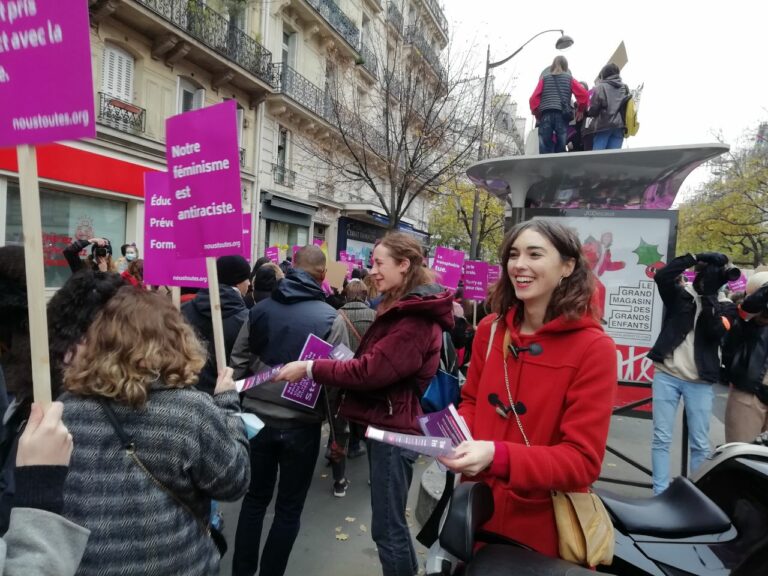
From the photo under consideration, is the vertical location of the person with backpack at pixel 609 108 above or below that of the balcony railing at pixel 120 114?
below

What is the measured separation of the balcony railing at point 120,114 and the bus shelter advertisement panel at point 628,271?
11149mm

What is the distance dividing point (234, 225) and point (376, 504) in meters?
1.56

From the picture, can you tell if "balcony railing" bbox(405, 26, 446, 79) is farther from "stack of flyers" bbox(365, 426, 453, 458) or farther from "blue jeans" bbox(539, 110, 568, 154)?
"stack of flyers" bbox(365, 426, 453, 458)

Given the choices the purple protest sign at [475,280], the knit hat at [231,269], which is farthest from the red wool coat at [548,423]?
the purple protest sign at [475,280]

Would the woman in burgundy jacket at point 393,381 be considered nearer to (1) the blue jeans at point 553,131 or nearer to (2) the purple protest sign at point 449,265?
(1) the blue jeans at point 553,131

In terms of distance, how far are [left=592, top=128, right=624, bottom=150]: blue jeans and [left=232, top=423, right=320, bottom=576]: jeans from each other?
462cm

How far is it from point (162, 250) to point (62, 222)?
9.84 m

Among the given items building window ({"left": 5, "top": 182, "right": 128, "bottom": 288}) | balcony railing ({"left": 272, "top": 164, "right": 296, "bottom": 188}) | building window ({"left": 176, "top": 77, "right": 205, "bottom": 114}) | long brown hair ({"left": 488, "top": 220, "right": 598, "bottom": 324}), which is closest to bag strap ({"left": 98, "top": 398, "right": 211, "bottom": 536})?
long brown hair ({"left": 488, "top": 220, "right": 598, "bottom": 324})

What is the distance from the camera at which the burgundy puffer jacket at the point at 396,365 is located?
240cm

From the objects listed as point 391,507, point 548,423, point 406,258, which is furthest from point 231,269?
Answer: point 548,423

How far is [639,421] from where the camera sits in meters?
6.87

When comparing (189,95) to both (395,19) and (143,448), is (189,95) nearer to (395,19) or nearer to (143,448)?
(395,19)

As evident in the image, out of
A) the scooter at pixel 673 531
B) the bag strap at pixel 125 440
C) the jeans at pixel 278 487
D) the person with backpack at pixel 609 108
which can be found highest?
the person with backpack at pixel 609 108

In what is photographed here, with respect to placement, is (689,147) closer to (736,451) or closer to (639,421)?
(736,451)
